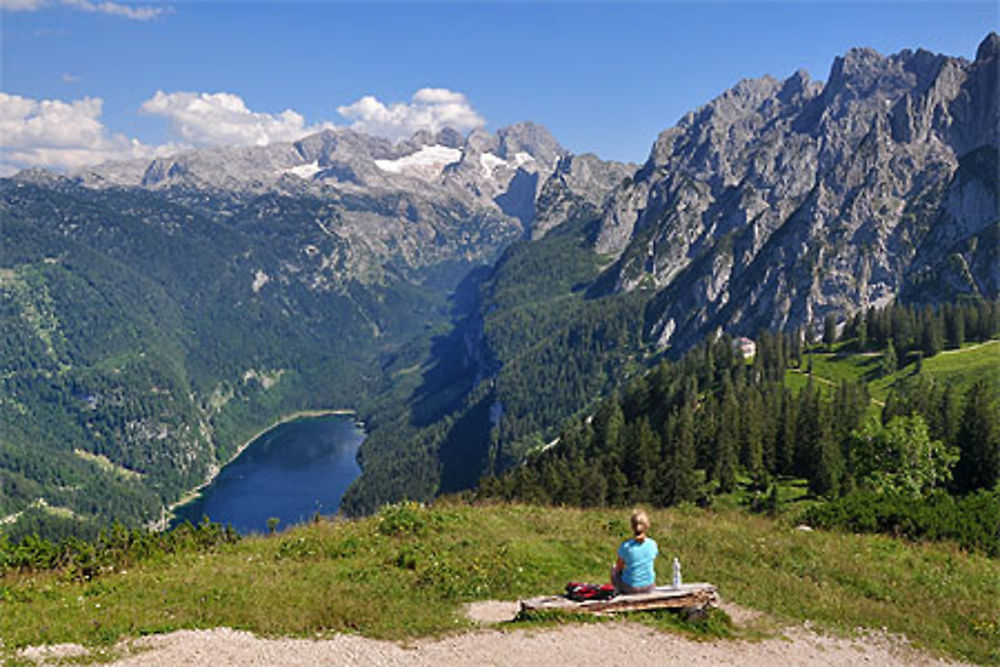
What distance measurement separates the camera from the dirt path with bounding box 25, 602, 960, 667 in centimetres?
1755

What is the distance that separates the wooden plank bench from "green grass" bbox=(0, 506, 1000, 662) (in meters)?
0.61

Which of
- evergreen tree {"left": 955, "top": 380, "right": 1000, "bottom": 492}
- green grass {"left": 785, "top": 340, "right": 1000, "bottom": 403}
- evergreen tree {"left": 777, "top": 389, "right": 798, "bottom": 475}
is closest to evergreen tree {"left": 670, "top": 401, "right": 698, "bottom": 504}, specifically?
evergreen tree {"left": 777, "top": 389, "right": 798, "bottom": 475}

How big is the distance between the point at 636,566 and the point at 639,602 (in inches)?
42.1

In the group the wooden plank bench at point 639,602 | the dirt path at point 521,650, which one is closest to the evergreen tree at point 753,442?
the dirt path at point 521,650

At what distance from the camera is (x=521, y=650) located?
60.1 feet

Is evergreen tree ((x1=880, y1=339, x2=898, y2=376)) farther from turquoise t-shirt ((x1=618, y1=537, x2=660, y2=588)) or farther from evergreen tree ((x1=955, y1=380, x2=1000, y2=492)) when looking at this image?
turquoise t-shirt ((x1=618, y1=537, x2=660, y2=588))

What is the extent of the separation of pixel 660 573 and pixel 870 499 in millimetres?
17942

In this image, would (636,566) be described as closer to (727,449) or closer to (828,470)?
(828,470)

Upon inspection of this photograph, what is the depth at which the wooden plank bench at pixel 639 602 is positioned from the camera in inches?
806

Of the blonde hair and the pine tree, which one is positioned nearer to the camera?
the blonde hair

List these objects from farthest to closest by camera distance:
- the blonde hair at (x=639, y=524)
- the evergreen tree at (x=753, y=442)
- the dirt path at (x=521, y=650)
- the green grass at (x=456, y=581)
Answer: the evergreen tree at (x=753, y=442)
the green grass at (x=456, y=581)
the blonde hair at (x=639, y=524)
the dirt path at (x=521, y=650)

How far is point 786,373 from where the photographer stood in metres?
152

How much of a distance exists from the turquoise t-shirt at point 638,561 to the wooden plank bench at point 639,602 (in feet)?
1.34

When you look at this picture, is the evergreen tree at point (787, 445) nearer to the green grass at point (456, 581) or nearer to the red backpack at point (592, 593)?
the green grass at point (456, 581)
